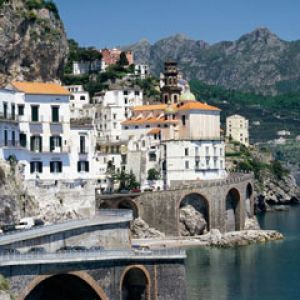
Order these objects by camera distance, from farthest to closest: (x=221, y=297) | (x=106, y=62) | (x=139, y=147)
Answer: (x=106, y=62), (x=139, y=147), (x=221, y=297)

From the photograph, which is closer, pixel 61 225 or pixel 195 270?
pixel 61 225

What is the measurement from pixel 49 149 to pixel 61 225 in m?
19.5

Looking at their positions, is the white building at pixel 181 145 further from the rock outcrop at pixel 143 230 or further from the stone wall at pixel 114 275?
the stone wall at pixel 114 275

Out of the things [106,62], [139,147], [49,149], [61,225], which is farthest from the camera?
[106,62]

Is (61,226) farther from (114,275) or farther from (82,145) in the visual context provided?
(82,145)

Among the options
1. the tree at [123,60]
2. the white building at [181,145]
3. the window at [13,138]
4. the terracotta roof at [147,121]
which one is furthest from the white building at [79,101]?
the window at [13,138]

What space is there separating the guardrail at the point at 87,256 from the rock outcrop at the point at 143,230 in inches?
1607

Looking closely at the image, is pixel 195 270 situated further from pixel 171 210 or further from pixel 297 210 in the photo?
pixel 297 210

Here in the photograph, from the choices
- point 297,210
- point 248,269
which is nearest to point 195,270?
point 248,269

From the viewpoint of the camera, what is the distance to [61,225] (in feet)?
219

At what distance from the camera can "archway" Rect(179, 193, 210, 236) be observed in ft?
358

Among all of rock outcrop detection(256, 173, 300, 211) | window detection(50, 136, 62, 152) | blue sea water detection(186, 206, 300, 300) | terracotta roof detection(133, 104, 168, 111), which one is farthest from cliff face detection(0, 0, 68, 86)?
rock outcrop detection(256, 173, 300, 211)

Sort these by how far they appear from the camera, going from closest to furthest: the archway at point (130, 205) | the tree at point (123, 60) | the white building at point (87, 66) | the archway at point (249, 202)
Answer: the archway at point (130, 205) < the archway at point (249, 202) < the white building at point (87, 66) < the tree at point (123, 60)

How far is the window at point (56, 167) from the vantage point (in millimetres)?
85062
